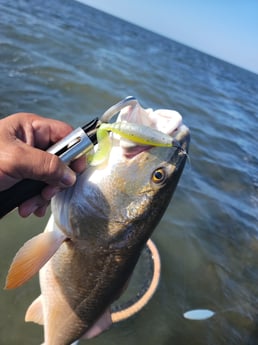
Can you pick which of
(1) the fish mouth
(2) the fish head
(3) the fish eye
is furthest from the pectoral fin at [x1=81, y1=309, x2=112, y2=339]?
(1) the fish mouth

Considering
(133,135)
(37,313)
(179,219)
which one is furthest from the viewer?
(179,219)

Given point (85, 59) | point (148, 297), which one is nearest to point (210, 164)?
point (148, 297)

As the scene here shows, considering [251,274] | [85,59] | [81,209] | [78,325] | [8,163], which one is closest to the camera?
[8,163]

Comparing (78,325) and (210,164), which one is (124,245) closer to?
(78,325)

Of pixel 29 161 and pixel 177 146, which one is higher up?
pixel 177 146

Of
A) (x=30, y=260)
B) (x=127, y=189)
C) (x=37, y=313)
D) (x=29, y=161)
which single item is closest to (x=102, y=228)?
(x=127, y=189)

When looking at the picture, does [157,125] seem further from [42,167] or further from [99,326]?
[99,326]

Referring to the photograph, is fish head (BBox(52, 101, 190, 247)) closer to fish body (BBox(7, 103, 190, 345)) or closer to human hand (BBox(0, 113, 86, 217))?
fish body (BBox(7, 103, 190, 345))
